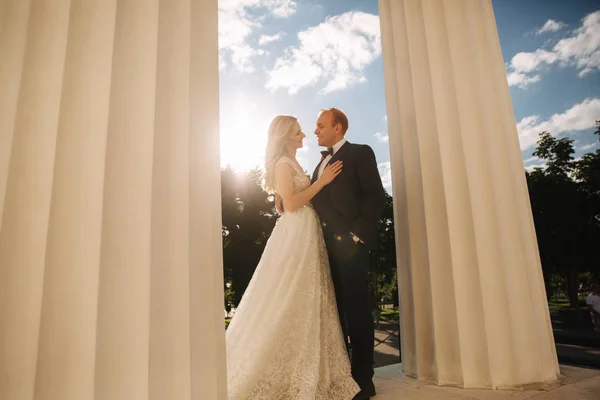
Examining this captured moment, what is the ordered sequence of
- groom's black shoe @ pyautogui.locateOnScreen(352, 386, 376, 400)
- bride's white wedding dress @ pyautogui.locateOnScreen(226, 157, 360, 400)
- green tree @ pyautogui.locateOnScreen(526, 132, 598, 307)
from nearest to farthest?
bride's white wedding dress @ pyautogui.locateOnScreen(226, 157, 360, 400) < groom's black shoe @ pyautogui.locateOnScreen(352, 386, 376, 400) < green tree @ pyautogui.locateOnScreen(526, 132, 598, 307)

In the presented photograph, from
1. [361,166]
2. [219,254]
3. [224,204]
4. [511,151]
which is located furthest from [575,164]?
[219,254]

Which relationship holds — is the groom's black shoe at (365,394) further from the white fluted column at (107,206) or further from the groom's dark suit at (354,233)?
the white fluted column at (107,206)

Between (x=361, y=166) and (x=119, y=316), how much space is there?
1.94 metres

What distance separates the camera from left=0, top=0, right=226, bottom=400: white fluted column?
132 centimetres

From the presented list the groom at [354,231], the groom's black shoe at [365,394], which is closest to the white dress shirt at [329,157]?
the groom at [354,231]

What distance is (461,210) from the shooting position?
306cm

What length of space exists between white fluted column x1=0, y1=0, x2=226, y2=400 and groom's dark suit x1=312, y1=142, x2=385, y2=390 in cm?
118

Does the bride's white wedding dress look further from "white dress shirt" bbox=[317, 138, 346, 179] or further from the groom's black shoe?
"white dress shirt" bbox=[317, 138, 346, 179]

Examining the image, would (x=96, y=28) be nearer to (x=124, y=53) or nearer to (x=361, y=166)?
(x=124, y=53)

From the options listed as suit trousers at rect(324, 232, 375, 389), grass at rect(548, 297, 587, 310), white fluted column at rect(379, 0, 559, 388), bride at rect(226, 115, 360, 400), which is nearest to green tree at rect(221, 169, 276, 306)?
white fluted column at rect(379, 0, 559, 388)

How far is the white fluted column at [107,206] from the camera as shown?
132 cm

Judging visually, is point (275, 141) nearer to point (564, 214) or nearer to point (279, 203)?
point (279, 203)

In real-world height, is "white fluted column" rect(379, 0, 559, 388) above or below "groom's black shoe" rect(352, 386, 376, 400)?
above

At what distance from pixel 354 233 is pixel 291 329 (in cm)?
80
